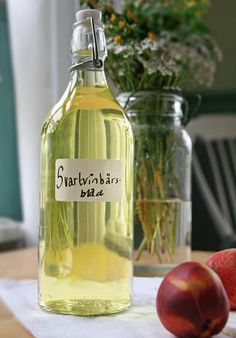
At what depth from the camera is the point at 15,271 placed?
746mm

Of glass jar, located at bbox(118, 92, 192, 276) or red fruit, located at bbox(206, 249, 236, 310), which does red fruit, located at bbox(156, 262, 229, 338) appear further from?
glass jar, located at bbox(118, 92, 192, 276)

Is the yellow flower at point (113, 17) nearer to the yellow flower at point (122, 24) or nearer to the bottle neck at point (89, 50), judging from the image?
the yellow flower at point (122, 24)

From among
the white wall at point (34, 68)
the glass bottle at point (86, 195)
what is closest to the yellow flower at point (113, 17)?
the glass bottle at point (86, 195)

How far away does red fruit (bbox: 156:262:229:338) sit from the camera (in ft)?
1.34

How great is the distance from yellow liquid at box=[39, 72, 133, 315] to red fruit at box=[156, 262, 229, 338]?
0.09m

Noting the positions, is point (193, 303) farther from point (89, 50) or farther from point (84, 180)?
point (89, 50)

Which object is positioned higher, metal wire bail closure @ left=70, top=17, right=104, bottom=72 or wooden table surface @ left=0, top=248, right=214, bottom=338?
metal wire bail closure @ left=70, top=17, right=104, bottom=72

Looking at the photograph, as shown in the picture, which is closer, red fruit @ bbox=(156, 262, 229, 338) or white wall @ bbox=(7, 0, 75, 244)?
A: red fruit @ bbox=(156, 262, 229, 338)

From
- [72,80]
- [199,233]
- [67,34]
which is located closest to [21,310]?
[72,80]

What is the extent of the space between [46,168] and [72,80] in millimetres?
94

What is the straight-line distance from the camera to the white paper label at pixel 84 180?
49cm

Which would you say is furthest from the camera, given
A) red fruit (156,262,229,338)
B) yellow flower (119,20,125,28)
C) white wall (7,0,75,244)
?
white wall (7,0,75,244)

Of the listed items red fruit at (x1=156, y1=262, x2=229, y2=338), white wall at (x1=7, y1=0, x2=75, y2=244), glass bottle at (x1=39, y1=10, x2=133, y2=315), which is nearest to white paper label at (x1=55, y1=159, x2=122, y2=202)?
glass bottle at (x1=39, y1=10, x2=133, y2=315)

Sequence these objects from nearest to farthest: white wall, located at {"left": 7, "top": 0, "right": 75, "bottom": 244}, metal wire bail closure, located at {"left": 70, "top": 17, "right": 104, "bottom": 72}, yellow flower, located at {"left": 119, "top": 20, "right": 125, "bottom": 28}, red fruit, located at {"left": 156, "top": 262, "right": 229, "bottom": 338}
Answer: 1. red fruit, located at {"left": 156, "top": 262, "right": 229, "bottom": 338}
2. metal wire bail closure, located at {"left": 70, "top": 17, "right": 104, "bottom": 72}
3. yellow flower, located at {"left": 119, "top": 20, "right": 125, "bottom": 28}
4. white wall, located at {"left": 7, "top": 0, "right": 75, "bottom": 244}
